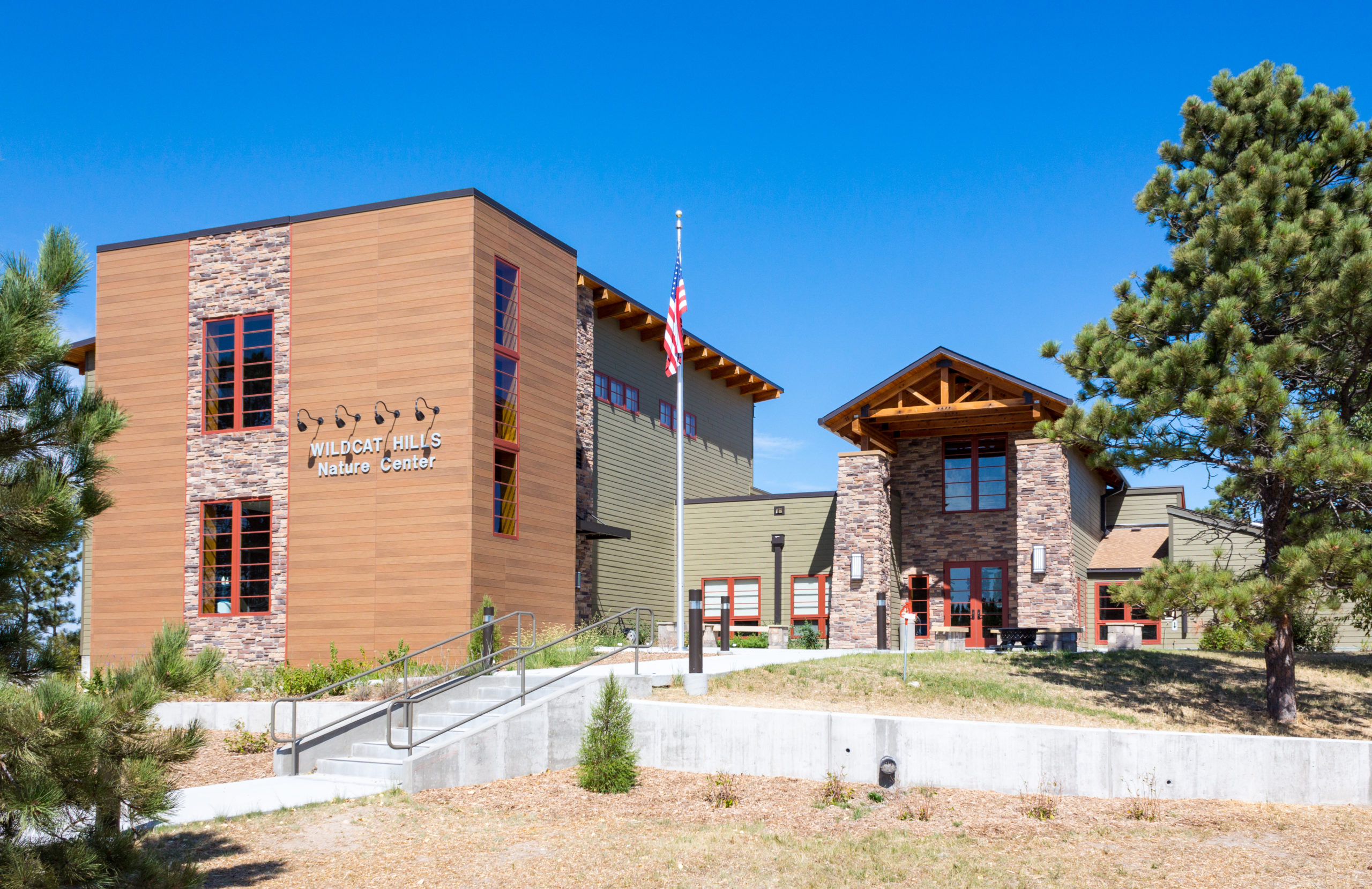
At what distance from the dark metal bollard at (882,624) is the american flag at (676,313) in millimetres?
7153

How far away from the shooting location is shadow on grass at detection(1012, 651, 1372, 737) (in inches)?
552

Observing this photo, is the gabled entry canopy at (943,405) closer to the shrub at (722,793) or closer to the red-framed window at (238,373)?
the red-framed window at (238,373)

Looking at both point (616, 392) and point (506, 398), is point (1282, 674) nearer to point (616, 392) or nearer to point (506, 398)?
point (506, 398)

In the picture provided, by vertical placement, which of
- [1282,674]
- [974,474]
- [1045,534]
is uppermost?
[974,474]

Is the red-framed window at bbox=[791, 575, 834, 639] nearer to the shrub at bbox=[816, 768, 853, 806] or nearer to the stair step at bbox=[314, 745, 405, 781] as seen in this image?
the shrub at bbox=[816, 768, 853, 806]

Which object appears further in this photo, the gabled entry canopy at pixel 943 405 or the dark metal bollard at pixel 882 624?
the gabled entry canopy at pixel 943 405

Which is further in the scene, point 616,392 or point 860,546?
point 616,392

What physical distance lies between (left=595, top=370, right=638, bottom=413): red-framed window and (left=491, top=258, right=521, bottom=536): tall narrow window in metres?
5.00

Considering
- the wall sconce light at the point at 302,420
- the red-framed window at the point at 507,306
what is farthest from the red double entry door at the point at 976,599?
the wall sconce light at the point at 302,420

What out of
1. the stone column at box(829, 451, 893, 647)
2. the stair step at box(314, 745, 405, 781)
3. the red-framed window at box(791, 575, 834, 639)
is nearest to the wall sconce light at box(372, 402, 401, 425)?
→ the stair step at box(314, 745, 405, 781)

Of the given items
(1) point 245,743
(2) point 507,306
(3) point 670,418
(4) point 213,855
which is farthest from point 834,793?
(3) point 670,418

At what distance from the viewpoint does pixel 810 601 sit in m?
28.2

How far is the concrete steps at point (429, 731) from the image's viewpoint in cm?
1137

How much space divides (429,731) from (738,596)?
17.1m
